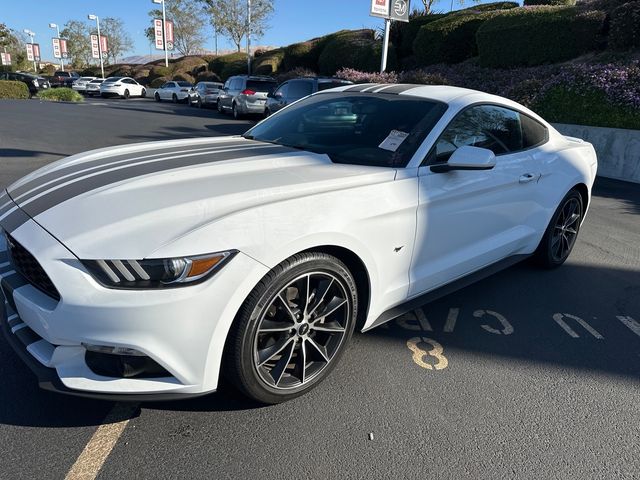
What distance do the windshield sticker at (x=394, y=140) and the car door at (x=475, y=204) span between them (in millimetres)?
209

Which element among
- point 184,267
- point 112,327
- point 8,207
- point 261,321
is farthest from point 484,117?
point 8,207

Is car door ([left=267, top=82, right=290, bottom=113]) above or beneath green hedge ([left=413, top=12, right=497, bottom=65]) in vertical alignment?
beneath

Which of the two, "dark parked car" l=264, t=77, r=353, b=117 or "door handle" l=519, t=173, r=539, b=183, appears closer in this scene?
"door handle" l=519, t=173, r=539, b=183

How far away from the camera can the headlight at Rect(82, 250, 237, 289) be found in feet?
6.20

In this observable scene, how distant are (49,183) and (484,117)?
2.87 meters

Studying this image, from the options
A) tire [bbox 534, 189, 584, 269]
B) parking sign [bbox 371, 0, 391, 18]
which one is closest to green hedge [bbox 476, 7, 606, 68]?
parking sign [bbox 371, 0, 391, 18]

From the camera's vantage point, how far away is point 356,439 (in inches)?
88.6

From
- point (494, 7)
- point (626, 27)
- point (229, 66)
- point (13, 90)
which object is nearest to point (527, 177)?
point (626, 27)

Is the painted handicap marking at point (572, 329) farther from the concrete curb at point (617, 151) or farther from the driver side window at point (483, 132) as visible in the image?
the concrete curb at point (617, 151)

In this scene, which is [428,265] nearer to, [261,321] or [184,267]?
[261,321]

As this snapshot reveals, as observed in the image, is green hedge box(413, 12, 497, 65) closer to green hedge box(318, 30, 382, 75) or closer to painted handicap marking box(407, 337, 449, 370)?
green hedge box(318, 30, 382, 75)

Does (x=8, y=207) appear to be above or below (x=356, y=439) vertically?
above

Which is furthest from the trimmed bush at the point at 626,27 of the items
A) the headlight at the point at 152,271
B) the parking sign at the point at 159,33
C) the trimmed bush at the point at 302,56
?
the parking sign at the point at 159,33

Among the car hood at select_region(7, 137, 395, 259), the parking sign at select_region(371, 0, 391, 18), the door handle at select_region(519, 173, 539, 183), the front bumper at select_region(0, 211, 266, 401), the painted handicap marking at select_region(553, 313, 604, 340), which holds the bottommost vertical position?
the painted handicap marking at select_region(553, 313, 604, 340)
